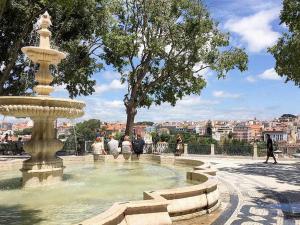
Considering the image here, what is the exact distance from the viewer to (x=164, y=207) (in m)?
6.81

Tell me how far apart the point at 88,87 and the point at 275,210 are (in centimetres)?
2107

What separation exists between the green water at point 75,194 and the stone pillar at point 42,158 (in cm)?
33

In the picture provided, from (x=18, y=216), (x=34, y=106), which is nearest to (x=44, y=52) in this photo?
(x=34, y=106)

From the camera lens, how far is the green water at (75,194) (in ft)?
23.3

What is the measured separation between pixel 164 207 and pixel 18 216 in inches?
95.8

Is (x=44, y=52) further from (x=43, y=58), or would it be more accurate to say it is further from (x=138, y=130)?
(x=138, y=130)

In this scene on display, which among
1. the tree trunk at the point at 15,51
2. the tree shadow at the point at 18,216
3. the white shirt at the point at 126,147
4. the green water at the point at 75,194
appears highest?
the tree trunk at the point at 15,51

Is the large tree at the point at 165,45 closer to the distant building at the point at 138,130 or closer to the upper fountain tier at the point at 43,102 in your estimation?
the distant building at the point at 138,130

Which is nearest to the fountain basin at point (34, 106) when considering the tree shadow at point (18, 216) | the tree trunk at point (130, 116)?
the tree shadow at point (18, 216)

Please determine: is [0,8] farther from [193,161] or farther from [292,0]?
[292,0]

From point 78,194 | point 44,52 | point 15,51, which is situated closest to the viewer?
point 78,194

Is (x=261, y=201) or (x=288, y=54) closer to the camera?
(x=261, y=201)

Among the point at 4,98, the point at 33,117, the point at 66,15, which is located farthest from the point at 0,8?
the point at 66,15

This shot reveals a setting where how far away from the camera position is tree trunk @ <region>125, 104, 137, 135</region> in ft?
94.7
